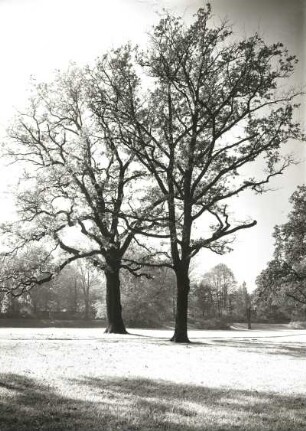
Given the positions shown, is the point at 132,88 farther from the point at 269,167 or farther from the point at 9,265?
the point at 9,265

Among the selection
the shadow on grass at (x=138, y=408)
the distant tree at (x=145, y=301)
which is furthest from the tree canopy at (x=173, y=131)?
the distant tree at (x=145, y=301)

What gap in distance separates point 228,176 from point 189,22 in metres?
8.63

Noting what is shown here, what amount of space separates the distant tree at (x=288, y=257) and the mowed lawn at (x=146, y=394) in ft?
69.4

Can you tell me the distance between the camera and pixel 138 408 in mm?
6785

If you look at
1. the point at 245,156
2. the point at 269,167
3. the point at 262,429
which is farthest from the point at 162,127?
the point at 262,429

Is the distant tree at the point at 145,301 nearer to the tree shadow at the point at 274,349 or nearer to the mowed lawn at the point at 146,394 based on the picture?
the tree shadow at the point at 274,349

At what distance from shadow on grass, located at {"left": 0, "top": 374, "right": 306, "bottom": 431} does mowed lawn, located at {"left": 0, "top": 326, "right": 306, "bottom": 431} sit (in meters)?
0.01

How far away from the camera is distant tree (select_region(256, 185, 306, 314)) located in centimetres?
3312

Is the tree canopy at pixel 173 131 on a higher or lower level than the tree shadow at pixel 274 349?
higher

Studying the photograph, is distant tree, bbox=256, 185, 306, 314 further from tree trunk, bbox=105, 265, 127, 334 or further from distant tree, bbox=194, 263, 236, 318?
distant tree, bbox=194, 263, 236, 318

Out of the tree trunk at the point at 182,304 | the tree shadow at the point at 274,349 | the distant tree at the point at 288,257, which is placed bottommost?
the tree shadow at the point at 274,349

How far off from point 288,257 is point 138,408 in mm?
29000

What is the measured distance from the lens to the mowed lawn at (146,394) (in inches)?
239

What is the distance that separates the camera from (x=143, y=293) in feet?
176
